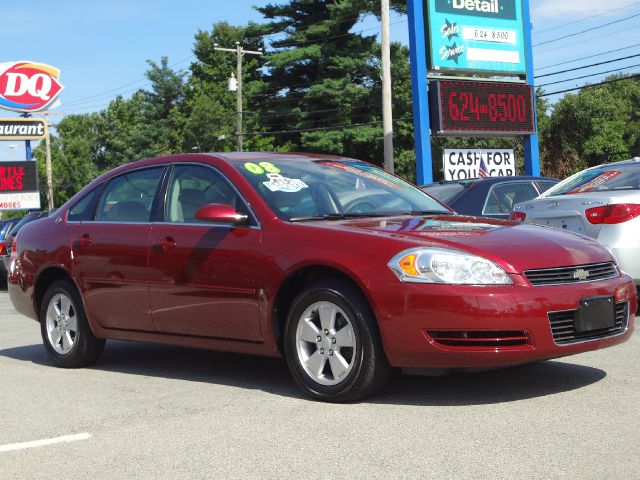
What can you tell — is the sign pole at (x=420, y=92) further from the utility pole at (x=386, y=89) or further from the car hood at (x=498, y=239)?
the car hood at (x=498, y=239)

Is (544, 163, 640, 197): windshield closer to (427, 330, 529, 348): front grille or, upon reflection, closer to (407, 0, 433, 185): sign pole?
(427, 330, 529, 348): front grille

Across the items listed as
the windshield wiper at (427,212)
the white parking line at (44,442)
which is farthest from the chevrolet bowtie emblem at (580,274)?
the white parking line at (44,442)

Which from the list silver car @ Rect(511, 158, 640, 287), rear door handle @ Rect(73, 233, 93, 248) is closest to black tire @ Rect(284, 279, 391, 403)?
rear door handle @ Rect(73, 233, 93, 248)

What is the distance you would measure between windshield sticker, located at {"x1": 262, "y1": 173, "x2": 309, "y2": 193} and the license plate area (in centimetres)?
198

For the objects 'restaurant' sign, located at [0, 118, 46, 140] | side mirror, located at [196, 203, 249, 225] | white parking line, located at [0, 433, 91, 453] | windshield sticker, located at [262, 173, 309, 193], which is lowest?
white parking line, located at [0, 433, 91, 453]

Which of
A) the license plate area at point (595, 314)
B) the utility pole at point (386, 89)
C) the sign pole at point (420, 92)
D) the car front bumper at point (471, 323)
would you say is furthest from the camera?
the utility pole at point (386, 89)

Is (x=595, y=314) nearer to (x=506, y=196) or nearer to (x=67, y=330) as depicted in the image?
(x=67, y=330)

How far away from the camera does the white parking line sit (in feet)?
16.2

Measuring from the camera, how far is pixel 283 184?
6457 mm

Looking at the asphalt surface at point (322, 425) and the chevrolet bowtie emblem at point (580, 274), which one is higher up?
the chevrolet bowtie emblem at point (580, 274)

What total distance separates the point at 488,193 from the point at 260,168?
5.09 meters

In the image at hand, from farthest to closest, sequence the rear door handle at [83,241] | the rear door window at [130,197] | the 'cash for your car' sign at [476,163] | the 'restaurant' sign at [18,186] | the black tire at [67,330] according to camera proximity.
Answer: the 'restaurant' sign at [18,186]
the 'cash for your car' sign at [476,163]
the black tire at [67,330]
the rear door handle at [83,241]
the rear door window at [130,197]

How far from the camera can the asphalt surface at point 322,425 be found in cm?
429

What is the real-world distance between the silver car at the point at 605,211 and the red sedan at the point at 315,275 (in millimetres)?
2229
